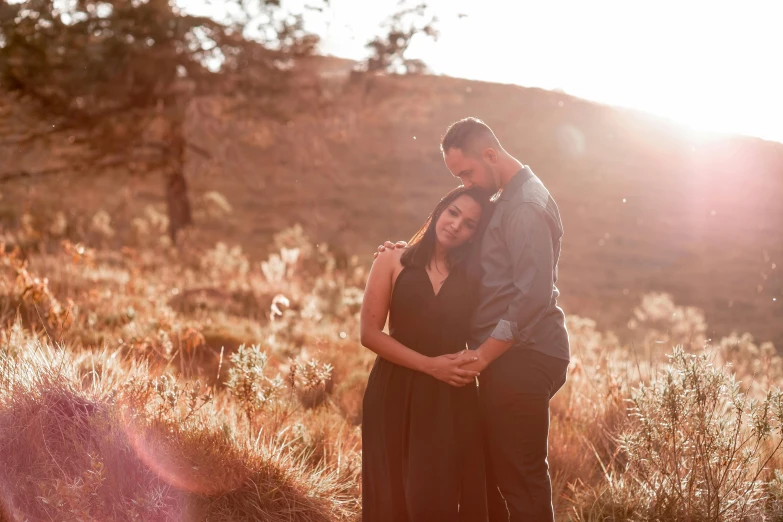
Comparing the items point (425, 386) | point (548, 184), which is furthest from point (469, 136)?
point (548, 184)

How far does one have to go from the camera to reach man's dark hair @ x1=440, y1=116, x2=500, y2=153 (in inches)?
136

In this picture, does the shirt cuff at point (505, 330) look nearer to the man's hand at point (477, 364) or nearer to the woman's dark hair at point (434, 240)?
the man's hand at point (477, 364)

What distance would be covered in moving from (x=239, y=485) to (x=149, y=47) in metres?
12.5

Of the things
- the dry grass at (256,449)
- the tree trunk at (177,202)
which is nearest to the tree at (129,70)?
the tree trunk at (177,202)

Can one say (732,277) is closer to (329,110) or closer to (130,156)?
(329,110)

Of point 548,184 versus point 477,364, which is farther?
→ point 548,184

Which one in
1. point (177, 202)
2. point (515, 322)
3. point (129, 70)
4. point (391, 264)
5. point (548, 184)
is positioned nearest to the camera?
point (515, 322)

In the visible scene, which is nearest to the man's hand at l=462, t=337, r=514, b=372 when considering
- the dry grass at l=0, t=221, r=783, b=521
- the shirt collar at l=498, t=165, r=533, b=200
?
the shirt collar at l=498, t=165, r=533, b=200

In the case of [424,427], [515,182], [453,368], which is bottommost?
[424,427]

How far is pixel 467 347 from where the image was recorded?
3.83 metres

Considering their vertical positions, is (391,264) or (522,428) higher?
(391,264)

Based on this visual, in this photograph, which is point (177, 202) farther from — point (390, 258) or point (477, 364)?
point (477, 364)

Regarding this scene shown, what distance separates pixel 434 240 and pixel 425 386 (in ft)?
2.56

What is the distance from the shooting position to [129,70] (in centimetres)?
1402
